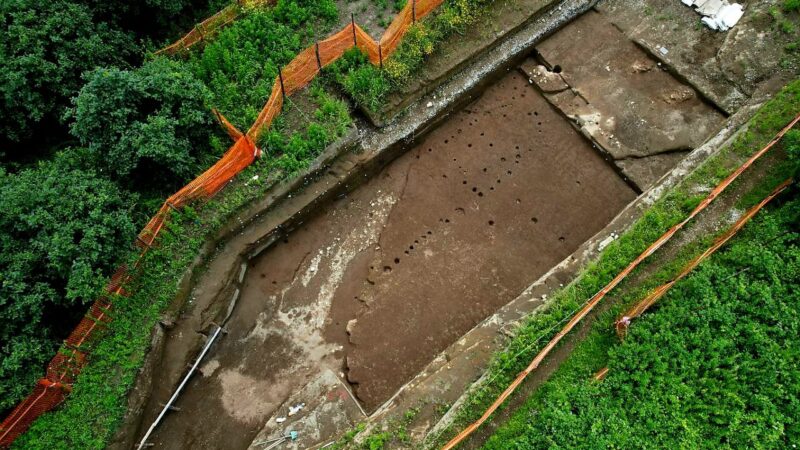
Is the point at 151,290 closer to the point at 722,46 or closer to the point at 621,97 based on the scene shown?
the point at 621,97

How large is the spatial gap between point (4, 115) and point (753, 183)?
12424 millimetres

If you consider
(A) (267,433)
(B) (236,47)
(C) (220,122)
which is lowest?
(A) (267,433)

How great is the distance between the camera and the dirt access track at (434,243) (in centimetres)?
859

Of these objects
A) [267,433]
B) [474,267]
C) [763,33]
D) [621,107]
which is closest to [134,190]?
[267,433]

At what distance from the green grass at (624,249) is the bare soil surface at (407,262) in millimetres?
1189

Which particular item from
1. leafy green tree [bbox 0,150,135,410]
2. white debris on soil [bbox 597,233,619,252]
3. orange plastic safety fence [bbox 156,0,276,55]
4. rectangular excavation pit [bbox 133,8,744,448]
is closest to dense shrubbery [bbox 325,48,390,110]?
rectangular excavation pit [bbox 133,8,744,448]

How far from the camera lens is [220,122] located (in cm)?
937

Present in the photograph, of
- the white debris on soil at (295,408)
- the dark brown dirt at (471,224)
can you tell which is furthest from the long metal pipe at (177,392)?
the dark brown dirt at (471,224)

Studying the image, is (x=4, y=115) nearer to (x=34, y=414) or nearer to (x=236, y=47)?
(x=236, y=47)

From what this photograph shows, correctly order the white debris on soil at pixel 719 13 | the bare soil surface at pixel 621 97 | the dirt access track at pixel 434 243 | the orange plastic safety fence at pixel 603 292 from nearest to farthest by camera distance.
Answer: the orange plastic safety fence at pixel 603 292
the dirt access track at pixel 434 243
the bare soil surface at pixel 621 97
the white debris on soil at pixel 719 13

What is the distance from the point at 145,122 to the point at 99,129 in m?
0.68

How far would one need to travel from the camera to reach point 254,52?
10078mm

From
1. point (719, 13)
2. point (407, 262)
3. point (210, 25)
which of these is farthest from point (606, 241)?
point (210, 25)

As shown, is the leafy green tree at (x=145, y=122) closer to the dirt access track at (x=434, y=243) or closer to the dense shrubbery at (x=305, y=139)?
the dense shrubbery at (x=305, y=139)
